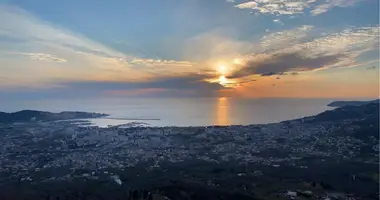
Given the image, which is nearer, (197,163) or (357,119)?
(197,163)

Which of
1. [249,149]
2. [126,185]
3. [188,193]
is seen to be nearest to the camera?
[188,193]

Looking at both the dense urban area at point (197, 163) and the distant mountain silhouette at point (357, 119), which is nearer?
the dense urban area at point (197, 163)

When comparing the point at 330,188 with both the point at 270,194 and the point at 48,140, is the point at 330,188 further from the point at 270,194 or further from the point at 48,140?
the point at 48,140

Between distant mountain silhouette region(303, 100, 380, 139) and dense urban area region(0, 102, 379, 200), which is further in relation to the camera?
distant mountain silhouette region(303, 100, 380, 139)

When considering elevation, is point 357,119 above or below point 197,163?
above

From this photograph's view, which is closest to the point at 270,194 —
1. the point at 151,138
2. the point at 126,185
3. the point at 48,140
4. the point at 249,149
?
the point at 126,185

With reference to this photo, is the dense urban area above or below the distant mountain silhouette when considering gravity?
below

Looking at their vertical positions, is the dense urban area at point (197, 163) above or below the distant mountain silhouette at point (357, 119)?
below

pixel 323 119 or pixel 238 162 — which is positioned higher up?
pixel 323 119
